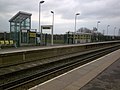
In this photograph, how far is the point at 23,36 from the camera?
35.2 m

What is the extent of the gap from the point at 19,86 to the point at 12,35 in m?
24.8

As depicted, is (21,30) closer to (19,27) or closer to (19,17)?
(19,27)

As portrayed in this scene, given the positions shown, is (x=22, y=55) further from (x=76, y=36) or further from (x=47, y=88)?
(x=76, y=36)

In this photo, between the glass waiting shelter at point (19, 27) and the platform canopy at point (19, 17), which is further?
the platform canopy at point (19, 17)

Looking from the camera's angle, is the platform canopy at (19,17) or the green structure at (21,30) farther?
the platform canopy at (19,17)

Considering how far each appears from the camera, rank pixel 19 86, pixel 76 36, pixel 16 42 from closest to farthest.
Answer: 1. pixel 19 86
2. pixel 16 42
3. pixel 76 36

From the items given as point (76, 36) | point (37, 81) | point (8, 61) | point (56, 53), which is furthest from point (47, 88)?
point (76, 36)

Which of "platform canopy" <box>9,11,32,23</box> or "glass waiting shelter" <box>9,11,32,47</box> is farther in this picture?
"platform canopy" <box>9,11,32,23</box>

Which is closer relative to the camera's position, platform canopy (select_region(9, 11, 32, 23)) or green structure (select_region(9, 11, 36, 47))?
green structure (select_region(9, 11, 36, 47))

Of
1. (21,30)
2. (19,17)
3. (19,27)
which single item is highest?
(19,17)

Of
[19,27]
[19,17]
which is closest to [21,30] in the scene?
[19,27]

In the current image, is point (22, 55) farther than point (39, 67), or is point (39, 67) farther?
point (22, 55)

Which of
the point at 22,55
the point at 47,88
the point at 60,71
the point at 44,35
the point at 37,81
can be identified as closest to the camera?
the point at 47,88

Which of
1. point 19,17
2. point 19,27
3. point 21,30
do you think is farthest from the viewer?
point 19,27
